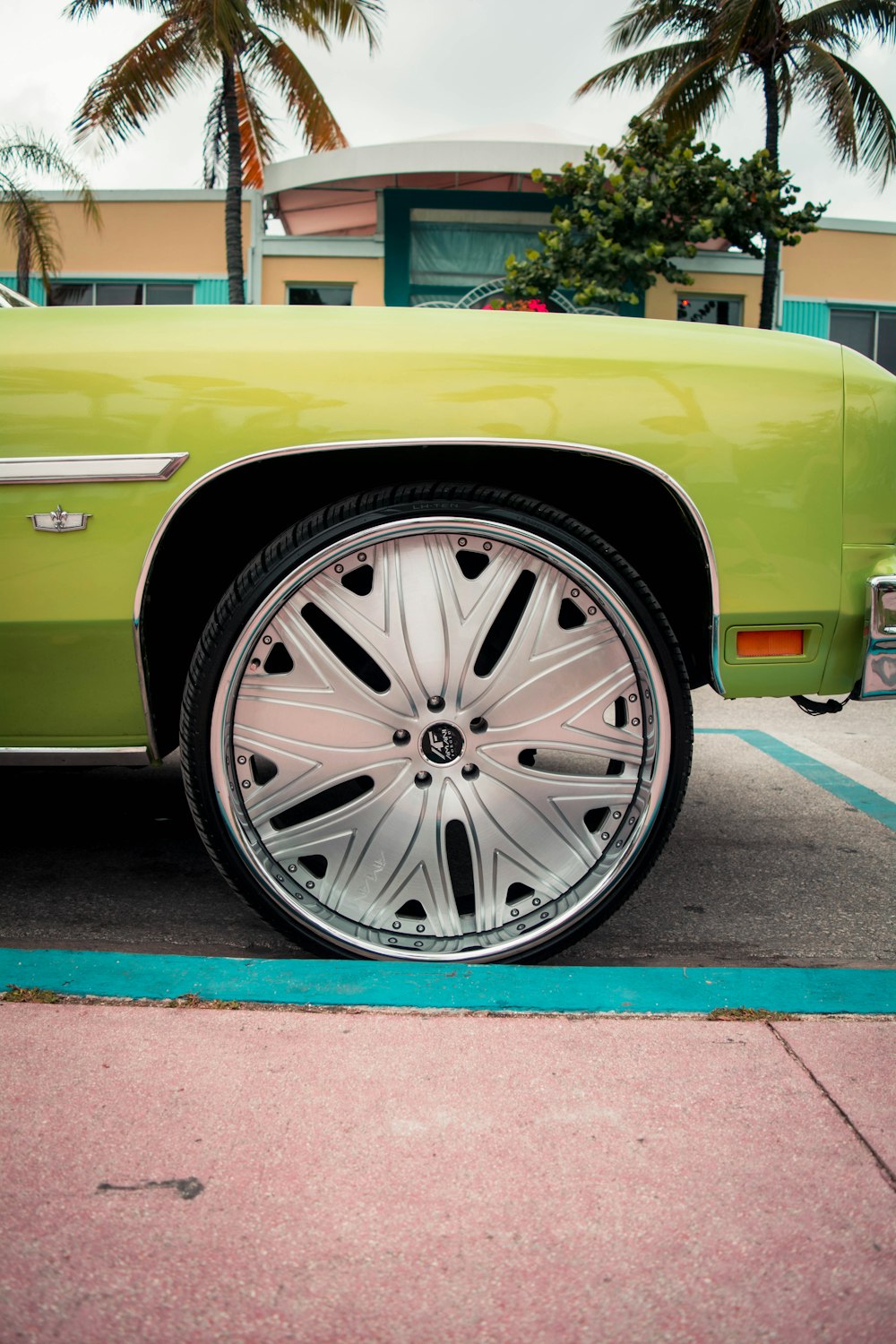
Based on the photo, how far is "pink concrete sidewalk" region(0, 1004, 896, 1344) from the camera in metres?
1.13

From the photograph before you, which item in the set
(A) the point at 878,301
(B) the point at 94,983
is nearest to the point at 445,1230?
(B) the point at 94,983

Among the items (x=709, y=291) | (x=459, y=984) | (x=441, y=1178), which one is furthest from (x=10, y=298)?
(x=709, y=291)

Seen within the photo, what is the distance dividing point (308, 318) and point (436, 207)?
18929 mm

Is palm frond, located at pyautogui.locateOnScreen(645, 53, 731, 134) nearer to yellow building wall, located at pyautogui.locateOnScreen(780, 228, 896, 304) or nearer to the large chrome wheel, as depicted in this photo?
yellow building wall, located at pyautogui.locateOnScreen(780, 228, 896, 304)

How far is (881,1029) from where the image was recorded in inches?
68.6

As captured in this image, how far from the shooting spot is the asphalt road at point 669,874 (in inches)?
Result: 88.6

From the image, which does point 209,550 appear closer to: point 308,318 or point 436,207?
point 308,318

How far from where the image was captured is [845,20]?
19250 millimetres

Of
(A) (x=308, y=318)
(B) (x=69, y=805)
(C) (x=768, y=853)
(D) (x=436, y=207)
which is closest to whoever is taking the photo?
(A) (x=308, y=318)

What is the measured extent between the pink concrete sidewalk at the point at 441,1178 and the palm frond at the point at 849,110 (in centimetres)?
2132

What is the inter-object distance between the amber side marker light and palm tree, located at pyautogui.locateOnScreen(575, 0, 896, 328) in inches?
721

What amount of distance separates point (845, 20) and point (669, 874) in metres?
22.0

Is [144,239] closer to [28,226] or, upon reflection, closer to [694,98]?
[28,226]

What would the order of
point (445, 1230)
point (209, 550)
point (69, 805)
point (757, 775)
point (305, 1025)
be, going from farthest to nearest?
point (757, 775) < point (69, 805) < point (209, 550) < point (305, 1025) < point (445, 1230)
